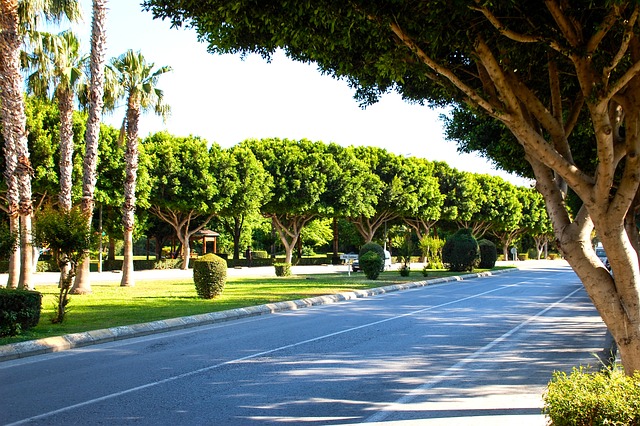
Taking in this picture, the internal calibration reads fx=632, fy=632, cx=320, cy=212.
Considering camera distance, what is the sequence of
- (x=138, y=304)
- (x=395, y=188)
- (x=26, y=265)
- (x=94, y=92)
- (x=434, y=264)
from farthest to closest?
(x=395, y=188)
(x=434, y=264)
(x=94, y=92)
(x=26, y=265)
(x=138, y=304)

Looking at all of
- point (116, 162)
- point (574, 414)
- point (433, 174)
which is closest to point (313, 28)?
point (574, 414)

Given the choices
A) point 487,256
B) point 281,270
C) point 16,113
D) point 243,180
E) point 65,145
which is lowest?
point 281,270

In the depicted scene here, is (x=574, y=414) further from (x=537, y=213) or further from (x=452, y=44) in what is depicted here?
(x=537, y=213)

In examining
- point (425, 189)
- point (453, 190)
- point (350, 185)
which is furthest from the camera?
point (453, 190)

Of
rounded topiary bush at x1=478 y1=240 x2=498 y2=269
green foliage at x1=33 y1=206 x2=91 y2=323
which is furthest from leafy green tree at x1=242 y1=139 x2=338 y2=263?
green foliage at x1=33 y1=206 x2=91 y2=323

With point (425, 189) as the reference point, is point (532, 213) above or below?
below

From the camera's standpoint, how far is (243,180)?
47562 mm

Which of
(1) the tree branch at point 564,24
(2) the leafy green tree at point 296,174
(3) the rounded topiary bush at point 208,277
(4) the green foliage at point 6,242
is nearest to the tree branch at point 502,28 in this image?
(1) the tree branch at point 564,24

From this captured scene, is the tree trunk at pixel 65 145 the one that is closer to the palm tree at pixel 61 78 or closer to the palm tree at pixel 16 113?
the palm tree at pixel 61 78

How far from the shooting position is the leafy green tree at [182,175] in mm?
44438

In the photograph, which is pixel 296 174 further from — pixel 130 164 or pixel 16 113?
pixel 16 113

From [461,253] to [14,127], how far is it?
30.2 m

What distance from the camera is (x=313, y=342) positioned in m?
12.1

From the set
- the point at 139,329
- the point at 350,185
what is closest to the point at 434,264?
the point at 350,185
